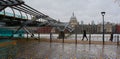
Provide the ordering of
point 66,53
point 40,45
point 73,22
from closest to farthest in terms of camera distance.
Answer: point 66,53 < point 40,45 < point 73,22

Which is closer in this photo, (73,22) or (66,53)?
(66,53)

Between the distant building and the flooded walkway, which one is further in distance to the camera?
the distant building

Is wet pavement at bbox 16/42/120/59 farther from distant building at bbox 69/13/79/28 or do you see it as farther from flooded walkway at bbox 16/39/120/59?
distant building at bbox 69/13/79/28

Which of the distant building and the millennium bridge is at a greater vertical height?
the distant building

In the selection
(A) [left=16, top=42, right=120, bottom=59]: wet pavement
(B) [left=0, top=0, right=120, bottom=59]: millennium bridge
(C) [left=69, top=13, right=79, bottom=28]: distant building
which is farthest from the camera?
(C) [left=69, top=13, right=79, bottom=28]: distant building

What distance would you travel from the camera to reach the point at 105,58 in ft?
45.1

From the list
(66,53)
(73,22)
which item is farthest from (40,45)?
(73,22)

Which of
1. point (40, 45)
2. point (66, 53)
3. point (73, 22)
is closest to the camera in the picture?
point (66, 53)

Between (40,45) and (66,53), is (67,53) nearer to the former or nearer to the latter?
(66,53)

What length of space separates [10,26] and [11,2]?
21.5 m

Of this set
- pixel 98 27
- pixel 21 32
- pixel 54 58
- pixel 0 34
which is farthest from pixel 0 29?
pixel 98 27

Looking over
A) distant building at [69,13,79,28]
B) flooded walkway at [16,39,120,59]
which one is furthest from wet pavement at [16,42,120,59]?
distant building at [69,13,79,28]

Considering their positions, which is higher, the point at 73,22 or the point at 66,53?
the point at 73,22

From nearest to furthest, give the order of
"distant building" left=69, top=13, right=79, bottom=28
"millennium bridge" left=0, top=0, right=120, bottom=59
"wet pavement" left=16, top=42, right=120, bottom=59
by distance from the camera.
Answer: "wet pavement" left=16, top=42, right=120, bottom=59, "millennium bridge" left=0, top=0, right=120, bottom=59, "distant building" left=69, top=13, right=79, bottom=28
